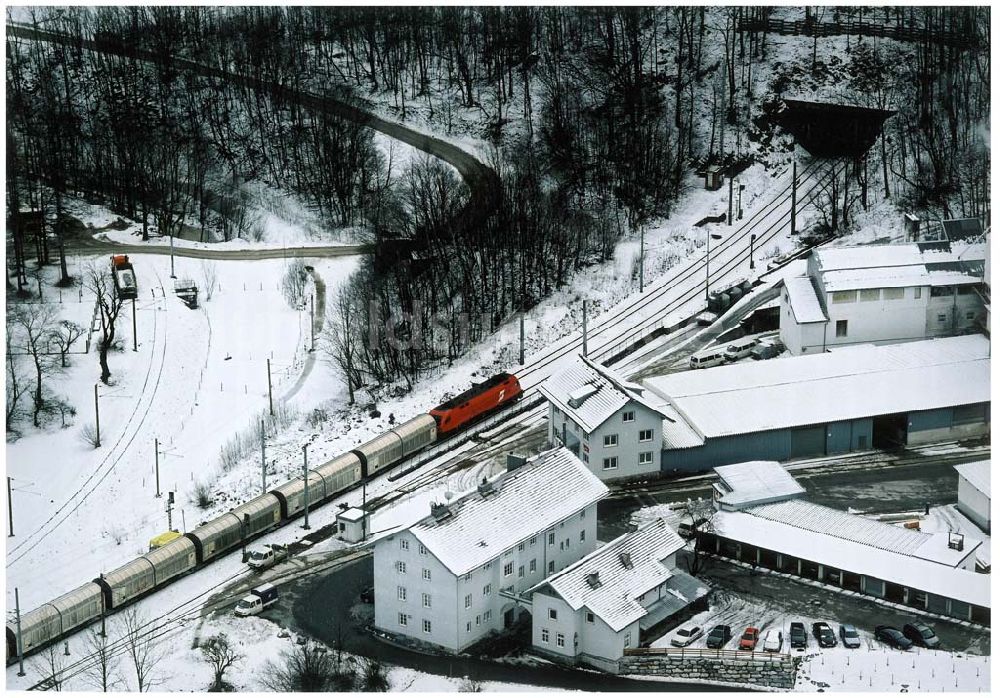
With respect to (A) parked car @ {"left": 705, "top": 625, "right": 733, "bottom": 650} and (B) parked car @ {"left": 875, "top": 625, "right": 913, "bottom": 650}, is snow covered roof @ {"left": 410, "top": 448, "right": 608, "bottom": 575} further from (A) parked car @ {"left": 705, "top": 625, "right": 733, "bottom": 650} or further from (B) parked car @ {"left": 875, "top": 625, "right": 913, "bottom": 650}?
(B) parked car @ {"left": 875, "top": 625, "right": 913, "bottom": 650}

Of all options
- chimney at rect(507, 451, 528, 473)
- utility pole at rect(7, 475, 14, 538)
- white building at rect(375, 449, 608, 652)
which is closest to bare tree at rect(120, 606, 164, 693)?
utility pole at rect(7, 475, 14, 538)

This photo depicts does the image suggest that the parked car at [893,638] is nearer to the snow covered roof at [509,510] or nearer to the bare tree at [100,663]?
the snow covered roof at [509,510]

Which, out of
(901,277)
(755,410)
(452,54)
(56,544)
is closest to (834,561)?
(755,410)

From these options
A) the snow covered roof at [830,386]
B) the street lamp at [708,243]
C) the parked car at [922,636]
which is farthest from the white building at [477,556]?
the street lamp at [708,243]

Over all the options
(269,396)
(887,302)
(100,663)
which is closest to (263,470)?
(269,396)

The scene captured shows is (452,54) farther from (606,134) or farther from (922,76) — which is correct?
(922,76)

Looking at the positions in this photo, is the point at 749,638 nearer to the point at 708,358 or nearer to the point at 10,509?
the point at 708,358

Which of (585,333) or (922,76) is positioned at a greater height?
(922,76)
